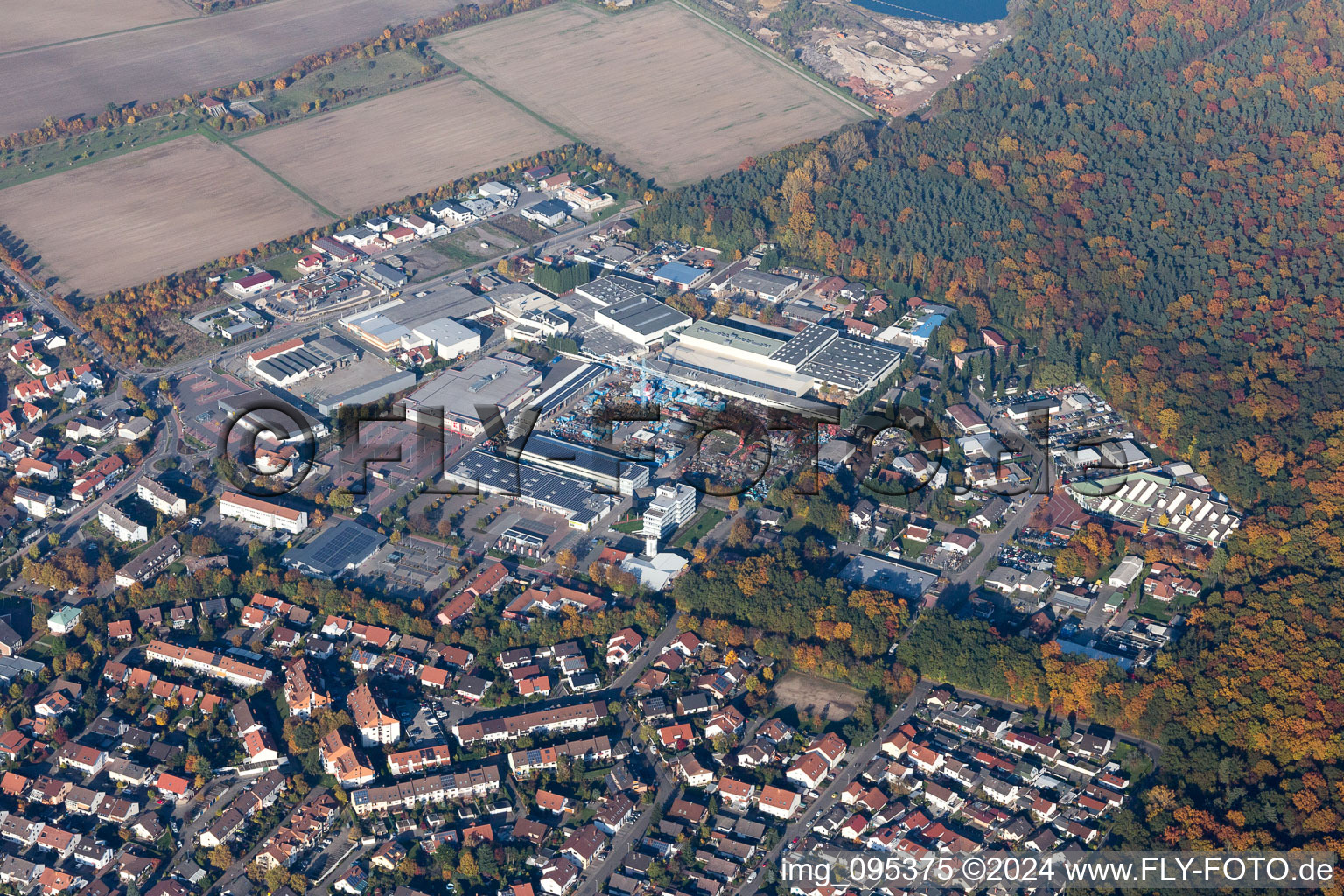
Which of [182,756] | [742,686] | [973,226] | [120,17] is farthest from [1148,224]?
[120,17]

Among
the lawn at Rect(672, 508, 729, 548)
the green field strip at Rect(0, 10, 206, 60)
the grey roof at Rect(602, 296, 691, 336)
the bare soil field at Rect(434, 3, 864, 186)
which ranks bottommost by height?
the lawn at Rect(672, 508, 729, 548)

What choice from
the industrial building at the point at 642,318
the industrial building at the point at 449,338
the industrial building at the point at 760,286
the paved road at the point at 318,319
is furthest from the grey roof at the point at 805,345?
the paved road at the point at 318,319

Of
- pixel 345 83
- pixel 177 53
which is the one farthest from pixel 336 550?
pixel 177 53

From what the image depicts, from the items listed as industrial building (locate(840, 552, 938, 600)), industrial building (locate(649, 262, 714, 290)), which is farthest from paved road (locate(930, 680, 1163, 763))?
industrial building (locate(649, 262, 714, 290))

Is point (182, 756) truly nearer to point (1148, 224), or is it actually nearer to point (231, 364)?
point (231, 364)

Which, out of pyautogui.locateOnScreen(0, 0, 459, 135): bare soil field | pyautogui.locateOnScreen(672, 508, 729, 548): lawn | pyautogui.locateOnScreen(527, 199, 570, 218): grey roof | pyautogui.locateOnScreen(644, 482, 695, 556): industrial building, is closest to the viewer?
pyautogui.locateOnScreen(644, 482, 695, 556): industrial building

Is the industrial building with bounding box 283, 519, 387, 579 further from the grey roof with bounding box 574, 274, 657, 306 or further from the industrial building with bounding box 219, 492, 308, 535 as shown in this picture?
the grey roof with bounding box 574, 274, 657, 306

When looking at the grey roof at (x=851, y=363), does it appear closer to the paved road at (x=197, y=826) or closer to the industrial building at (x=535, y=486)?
the industrial building at (x=535, y=486)

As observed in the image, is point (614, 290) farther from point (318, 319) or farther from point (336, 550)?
point (336, 550)
